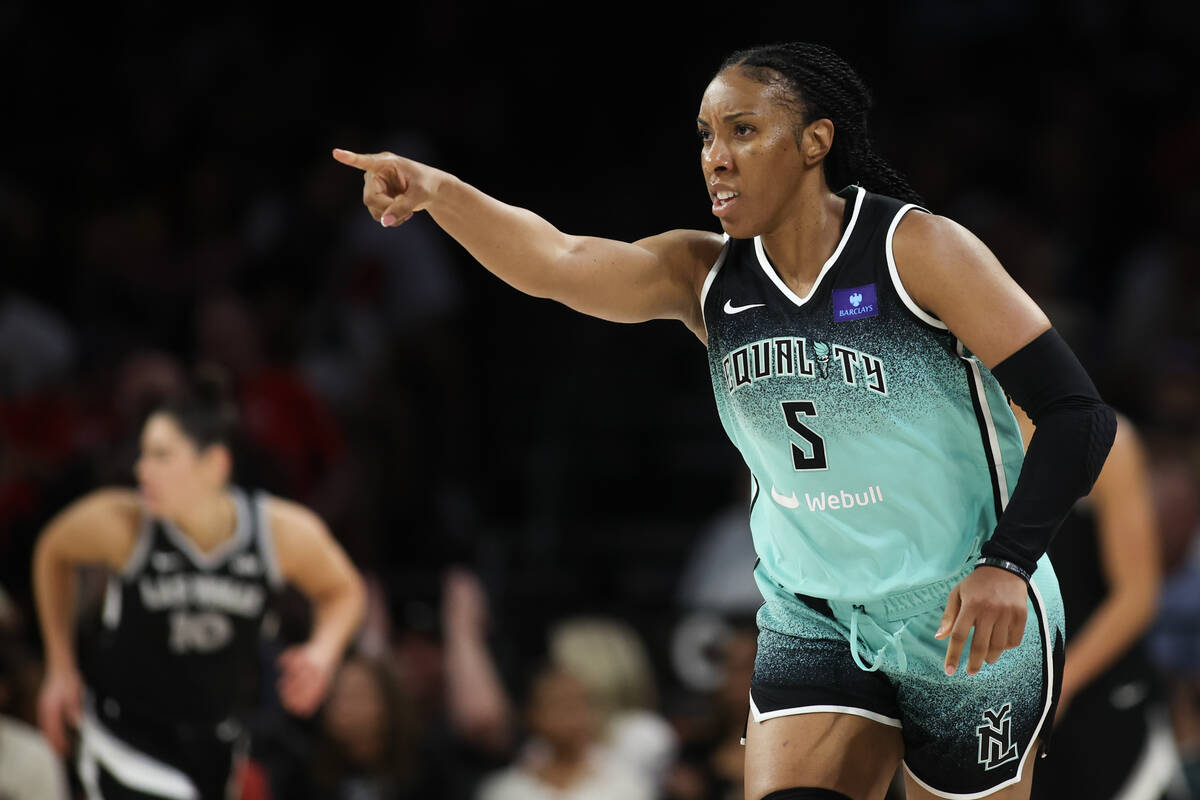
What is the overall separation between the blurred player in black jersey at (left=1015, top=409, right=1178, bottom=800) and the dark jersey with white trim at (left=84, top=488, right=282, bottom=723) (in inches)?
103

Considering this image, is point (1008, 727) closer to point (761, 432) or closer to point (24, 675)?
point (761, 432)

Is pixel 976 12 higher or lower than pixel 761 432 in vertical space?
higher

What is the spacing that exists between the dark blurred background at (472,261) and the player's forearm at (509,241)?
344 centimetres

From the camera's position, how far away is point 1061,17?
9.17m

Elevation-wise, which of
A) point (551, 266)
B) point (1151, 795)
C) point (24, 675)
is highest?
point (551, 266)

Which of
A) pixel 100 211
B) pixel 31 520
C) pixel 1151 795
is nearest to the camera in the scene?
pixel 1151 795

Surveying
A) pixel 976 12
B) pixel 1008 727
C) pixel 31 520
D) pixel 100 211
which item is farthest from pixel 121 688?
pixel 976 12

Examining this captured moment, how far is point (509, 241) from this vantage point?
327cm

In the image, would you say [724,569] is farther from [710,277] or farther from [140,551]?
[710,277]

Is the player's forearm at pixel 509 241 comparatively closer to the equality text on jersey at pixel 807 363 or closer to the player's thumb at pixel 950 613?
the equality text on jersey at pixel 807 363

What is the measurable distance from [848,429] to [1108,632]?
2.36 m

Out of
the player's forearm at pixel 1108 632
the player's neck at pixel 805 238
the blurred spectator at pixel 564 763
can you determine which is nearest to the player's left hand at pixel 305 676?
the blurred spectator at pixel 564 763

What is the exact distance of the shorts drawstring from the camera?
3.08 metres

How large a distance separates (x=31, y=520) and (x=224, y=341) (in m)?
1.39
